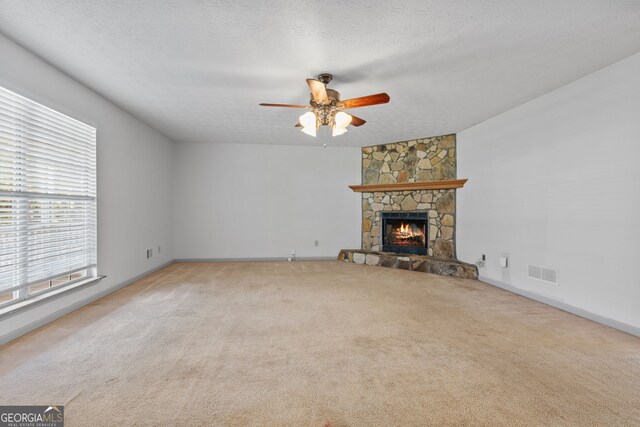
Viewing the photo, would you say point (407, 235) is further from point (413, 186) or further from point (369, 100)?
point (369, 100)

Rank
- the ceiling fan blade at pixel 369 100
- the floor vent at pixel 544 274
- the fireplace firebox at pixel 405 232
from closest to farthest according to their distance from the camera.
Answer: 1. the ceiling fan blade at pixel 369 100
2. the floor vent at pixel 544 274
3. the fireplace firebox at pixel 405 232

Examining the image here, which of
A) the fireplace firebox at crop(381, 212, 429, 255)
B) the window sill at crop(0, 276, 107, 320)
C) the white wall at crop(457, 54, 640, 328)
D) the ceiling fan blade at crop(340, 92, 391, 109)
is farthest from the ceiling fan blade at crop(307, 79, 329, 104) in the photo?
the fireplace firebox at crop(381, 212, 429, 255)

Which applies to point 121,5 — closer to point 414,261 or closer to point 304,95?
point 304,95

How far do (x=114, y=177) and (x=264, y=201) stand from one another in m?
2.79

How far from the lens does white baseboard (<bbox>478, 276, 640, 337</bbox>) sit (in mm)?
2561

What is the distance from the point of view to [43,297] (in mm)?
2623

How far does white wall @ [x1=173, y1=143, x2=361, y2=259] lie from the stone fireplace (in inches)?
13.2

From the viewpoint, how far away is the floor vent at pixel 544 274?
330 cm

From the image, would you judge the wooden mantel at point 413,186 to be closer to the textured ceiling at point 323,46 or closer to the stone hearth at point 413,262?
the stone hearth at point 413,262

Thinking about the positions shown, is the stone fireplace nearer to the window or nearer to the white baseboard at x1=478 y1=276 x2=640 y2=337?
the white baseboard at x1=478 y1=276 x2=640 y2=337

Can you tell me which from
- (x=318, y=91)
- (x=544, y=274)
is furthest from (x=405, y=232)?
(x=318, y=91)

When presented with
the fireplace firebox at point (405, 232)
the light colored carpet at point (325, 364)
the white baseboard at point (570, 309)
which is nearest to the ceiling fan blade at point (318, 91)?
→ the light colored carpet at point (325, 364)

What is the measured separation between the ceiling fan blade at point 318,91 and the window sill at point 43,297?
10.1 feet

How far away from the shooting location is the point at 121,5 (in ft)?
6.17
